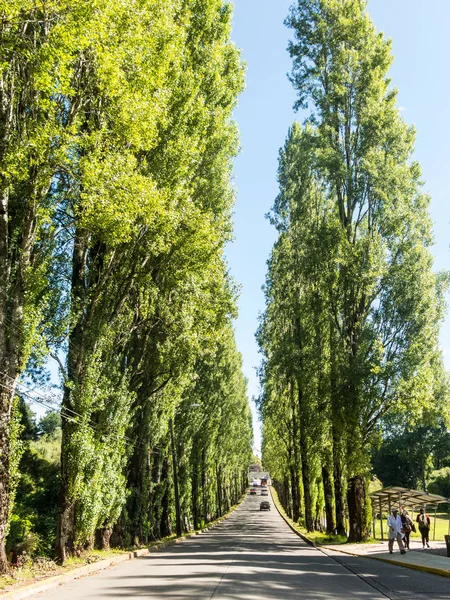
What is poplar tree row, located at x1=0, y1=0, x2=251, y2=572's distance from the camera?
468 inches

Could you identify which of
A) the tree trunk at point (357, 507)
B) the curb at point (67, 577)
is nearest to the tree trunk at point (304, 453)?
the tree trunk at point (357, 507)

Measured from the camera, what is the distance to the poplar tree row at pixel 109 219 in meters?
11.9

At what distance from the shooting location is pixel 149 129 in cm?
1389

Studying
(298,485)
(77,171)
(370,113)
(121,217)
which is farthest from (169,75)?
(298,485)

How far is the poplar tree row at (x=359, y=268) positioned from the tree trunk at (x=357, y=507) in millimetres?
51

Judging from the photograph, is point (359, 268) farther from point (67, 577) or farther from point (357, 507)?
point (67, 577)

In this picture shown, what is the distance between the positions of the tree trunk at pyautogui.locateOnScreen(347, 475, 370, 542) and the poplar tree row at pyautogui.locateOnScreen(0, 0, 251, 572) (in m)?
9.06

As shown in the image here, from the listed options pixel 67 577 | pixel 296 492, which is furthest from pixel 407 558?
pixel 296 492

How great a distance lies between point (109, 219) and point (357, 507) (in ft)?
62.5

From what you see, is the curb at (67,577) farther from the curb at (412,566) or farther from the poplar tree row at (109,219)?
the curb at (412,566)

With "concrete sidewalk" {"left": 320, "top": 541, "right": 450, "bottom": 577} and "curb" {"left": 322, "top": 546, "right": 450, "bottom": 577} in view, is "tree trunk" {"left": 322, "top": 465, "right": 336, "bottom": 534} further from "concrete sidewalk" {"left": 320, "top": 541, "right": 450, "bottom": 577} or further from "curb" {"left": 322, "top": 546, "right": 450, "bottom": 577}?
"curb" {"left": 322, "top": 546, "right": 450, "bottom": 577}

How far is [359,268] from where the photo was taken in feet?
83.1

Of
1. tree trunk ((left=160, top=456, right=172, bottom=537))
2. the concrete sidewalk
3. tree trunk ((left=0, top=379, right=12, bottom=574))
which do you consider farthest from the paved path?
tree trunk ((left=160, top=456, right=172, bottom=537))

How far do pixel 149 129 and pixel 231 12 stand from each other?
11377mm
